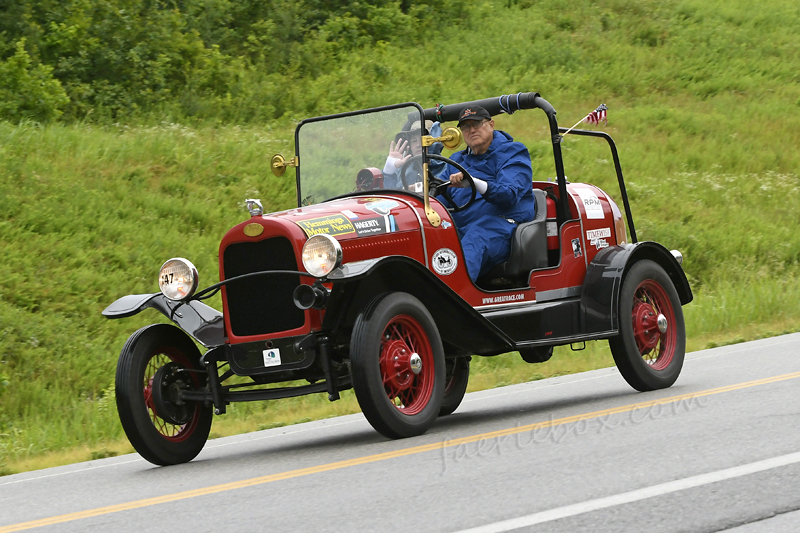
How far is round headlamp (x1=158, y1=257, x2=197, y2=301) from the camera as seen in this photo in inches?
271

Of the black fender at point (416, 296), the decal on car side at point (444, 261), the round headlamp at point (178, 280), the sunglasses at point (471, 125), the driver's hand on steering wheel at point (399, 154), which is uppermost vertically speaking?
the sunglasses at point (471, 125)

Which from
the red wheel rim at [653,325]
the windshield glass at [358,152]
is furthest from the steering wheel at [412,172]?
the red wheel rim at [653,325]

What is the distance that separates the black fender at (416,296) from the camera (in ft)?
20.8

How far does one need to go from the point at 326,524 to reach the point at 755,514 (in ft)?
5.44

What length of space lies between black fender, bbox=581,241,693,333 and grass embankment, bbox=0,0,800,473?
247 cm

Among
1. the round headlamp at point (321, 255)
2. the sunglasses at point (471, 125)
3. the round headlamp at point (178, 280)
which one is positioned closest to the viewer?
the round headlamp at point (321, 255)

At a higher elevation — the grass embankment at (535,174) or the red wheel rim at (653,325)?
the grass embankment at (535,174)

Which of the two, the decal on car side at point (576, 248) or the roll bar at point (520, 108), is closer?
the roll bar at point (520, 108)

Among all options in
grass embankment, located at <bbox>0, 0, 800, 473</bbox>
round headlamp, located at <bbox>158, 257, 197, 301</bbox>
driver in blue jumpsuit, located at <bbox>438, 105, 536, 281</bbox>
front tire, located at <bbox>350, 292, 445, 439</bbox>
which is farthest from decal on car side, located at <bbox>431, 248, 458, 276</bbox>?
grass embankment, located at <bbox>0, 0, 800, 473</bbox>

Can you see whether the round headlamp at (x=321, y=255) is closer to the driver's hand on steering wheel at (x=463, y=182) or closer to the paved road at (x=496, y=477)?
the paved road at (x=496, y=477)

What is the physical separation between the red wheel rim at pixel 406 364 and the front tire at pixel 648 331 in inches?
79.2

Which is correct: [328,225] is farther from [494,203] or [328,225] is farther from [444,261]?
[494,203]

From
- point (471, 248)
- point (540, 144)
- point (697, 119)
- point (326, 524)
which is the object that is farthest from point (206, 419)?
point (697, 119)

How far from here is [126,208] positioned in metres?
16.2
